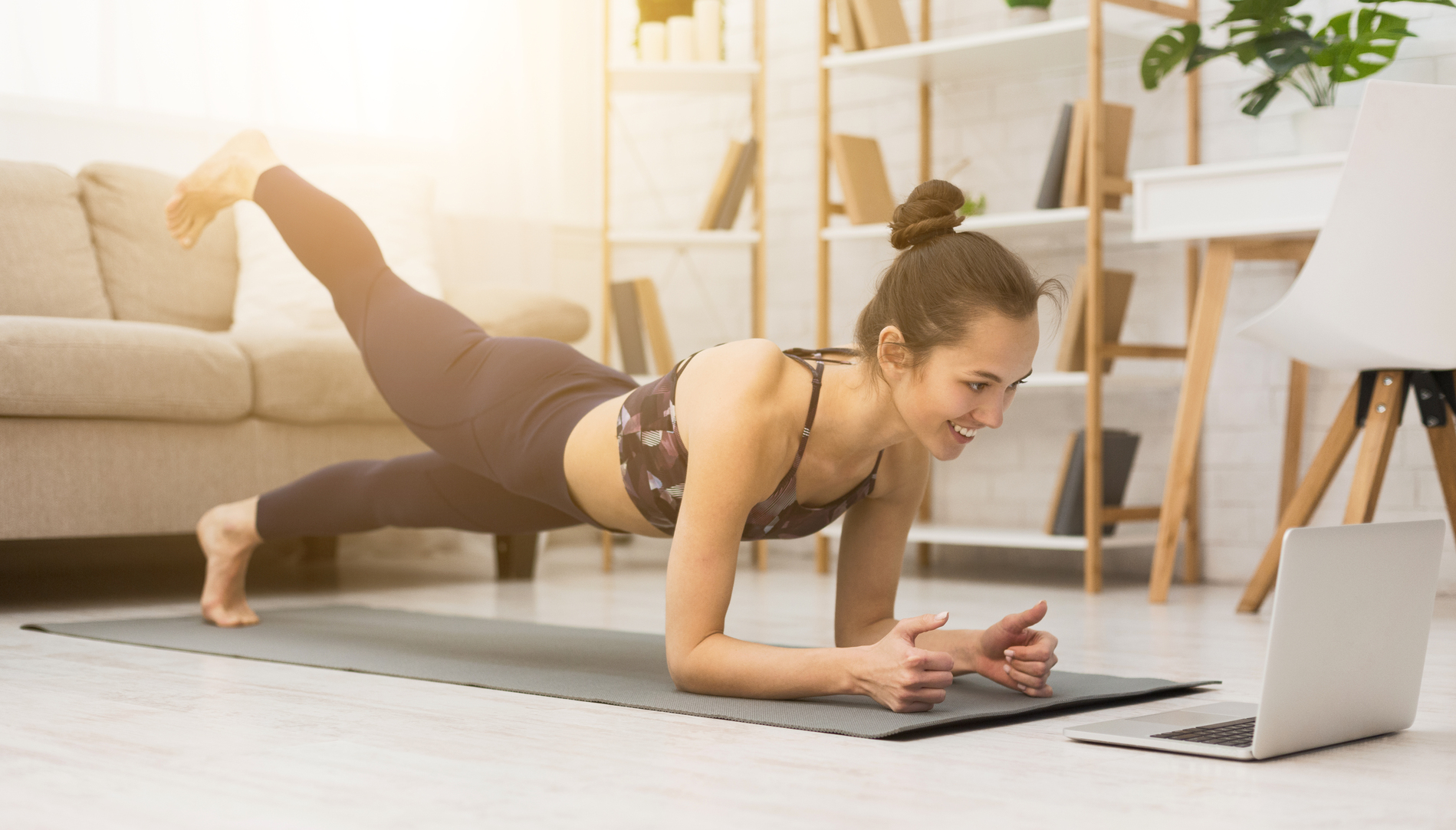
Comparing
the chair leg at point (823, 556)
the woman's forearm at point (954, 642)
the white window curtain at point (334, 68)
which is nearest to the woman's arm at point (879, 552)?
the woman's forearm at point (954, 642)

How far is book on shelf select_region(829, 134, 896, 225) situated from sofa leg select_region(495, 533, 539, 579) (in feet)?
3.57

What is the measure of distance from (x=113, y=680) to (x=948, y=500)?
2307mm

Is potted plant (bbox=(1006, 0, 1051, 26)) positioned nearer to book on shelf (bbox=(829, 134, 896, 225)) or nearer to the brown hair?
book on shelf (bbox=(829, 134, 896, 225))

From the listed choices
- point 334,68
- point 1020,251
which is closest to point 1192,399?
point 1020,251

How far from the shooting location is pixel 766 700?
1.49 meters

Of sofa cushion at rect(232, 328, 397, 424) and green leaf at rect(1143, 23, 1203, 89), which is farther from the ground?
green leaf at rect(1143, 23, 1203, 89)

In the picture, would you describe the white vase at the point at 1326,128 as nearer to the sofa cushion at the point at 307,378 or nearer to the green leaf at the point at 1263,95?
the green leaf at the point at 1263,95

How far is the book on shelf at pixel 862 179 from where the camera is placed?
338 cm

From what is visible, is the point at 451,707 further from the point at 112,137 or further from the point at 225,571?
the point at 112,137

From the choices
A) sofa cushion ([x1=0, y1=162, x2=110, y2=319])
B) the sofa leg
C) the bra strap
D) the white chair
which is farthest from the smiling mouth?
sofa cushion ([x1=0, y1=162, x2=110, y2=319])

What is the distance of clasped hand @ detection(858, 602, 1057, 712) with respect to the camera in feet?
4.37

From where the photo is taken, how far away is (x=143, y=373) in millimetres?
2467

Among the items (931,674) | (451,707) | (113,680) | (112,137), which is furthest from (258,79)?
(931,674)

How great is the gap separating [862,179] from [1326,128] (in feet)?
3.71
